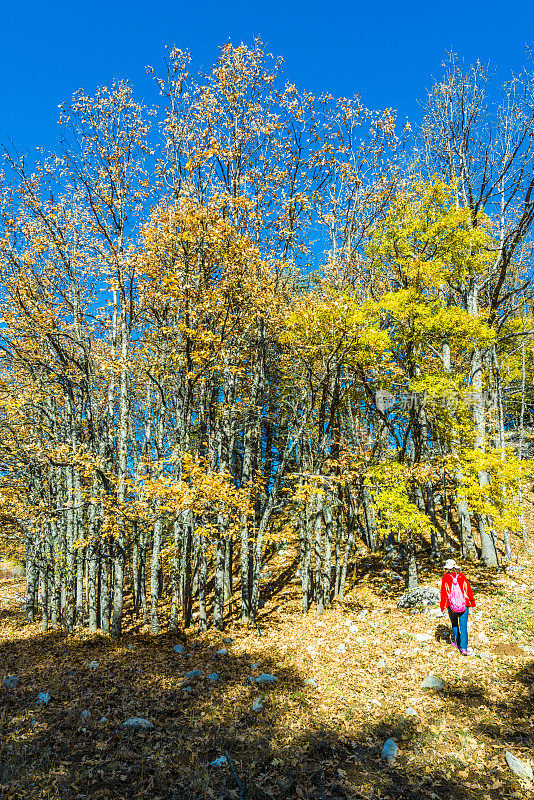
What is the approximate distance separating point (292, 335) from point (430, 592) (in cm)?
883

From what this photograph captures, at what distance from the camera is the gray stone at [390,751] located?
234 inches

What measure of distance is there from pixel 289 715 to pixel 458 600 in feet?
13.6

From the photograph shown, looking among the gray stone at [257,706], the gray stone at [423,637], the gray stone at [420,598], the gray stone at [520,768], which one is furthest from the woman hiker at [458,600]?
the gray stone at [257,706]

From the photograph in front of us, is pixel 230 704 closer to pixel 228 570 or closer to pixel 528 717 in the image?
pixel 528 717

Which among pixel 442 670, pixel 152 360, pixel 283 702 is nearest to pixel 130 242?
pixel 152 360

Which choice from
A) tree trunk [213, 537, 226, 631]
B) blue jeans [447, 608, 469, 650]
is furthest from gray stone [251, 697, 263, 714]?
tree trunk [213, 537, 226, 631]

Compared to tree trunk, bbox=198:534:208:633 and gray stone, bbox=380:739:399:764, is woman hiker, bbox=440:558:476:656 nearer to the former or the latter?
gray stone, bbox=380:739:399:764

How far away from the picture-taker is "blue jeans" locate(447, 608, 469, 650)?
29.5ft

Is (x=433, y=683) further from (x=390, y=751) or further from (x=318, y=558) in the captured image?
(x=318, y=558)

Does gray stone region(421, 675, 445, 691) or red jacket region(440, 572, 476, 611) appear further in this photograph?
red jacket region(440, 572, 476, 611)

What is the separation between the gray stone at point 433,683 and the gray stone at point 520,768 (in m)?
2.42

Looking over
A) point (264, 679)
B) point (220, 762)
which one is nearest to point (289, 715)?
point (264, 679)

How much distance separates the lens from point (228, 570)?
1567 centimetres

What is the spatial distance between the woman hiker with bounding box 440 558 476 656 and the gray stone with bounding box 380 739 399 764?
11.5 feet
